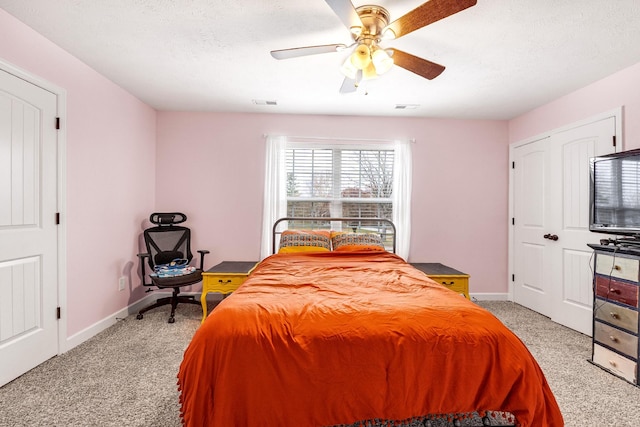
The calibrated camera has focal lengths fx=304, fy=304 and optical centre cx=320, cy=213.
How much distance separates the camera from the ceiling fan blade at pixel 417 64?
6.64 feet

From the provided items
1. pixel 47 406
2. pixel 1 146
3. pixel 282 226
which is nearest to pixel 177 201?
pixel 282 226

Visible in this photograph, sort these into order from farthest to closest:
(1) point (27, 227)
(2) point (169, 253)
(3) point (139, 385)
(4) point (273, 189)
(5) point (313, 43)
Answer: (4) point (273, 189), (2) point (169, 253), (5) point (313, 43), (1) point (27, 227), (3) point (139, 385)

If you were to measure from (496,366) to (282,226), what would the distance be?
3009 mm

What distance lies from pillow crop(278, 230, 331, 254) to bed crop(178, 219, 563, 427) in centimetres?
185

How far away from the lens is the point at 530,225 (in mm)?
3830

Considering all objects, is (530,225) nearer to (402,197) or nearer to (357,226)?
(402,197)

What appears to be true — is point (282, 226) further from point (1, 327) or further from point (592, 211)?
point (592, 211)

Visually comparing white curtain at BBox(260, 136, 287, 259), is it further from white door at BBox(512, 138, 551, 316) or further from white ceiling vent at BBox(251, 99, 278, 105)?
white door at BBox(512, 138, 551, 316)

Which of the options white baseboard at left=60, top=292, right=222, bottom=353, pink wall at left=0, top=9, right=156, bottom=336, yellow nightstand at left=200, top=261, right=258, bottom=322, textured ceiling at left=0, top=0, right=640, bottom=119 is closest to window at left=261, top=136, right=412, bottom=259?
textured ceiling at left=0, top=0, right=640, bottom=119

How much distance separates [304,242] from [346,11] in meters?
2.37

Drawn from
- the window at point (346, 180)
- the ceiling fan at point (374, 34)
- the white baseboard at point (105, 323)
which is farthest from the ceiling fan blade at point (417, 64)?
the white baseboard at point (105, 323)

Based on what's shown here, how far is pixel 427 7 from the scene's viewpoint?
1554 mm

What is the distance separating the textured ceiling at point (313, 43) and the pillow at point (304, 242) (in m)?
1.58

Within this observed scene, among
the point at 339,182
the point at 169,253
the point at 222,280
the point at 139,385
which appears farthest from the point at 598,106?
the point at 169,253
